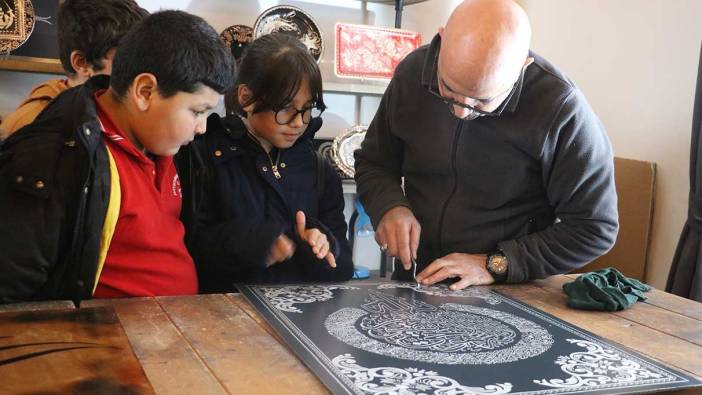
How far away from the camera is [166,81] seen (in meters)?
1.34

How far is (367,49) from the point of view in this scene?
329cm

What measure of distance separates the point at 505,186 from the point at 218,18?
1.99 m

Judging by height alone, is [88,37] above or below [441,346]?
above

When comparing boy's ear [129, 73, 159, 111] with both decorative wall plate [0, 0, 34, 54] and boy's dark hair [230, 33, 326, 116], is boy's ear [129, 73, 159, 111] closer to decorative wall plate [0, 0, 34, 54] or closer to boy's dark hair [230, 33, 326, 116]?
boy's dark hair [230, 33, 326, 116]

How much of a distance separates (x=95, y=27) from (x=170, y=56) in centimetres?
51

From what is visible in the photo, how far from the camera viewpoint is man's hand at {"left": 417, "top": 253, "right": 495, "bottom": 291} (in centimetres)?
151

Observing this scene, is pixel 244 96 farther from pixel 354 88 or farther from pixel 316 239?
pixel 354 88

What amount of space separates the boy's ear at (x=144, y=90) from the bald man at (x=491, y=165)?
62 cm

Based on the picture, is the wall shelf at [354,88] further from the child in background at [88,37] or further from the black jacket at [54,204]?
the black jacket at [54,204]

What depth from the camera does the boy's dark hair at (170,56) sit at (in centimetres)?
134

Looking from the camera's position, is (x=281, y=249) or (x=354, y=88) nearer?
(x=281, y=249)

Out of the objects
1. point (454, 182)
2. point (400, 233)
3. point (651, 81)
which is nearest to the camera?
point (400, 233)

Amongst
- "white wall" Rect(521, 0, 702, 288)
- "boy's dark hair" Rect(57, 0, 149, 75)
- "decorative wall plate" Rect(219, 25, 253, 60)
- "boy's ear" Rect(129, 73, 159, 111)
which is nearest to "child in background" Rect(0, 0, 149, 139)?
"boy's dark hair" Rect(57, 0, 149, 75)

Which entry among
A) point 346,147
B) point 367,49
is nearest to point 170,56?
point 346,147
